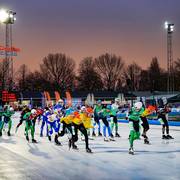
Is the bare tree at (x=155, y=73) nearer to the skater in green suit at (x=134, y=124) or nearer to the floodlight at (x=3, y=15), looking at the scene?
the floodlight at (x=3, y=15)

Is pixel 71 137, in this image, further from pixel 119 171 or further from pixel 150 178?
pixel 150 178

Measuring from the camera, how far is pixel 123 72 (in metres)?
78.7

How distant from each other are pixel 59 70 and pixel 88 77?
6.80 metres

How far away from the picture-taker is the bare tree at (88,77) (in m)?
74.3

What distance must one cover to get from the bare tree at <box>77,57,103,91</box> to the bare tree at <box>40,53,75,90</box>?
1.94 m

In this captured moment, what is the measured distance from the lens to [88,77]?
7550 centimetres

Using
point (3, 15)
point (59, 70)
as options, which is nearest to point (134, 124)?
point (3, 15)

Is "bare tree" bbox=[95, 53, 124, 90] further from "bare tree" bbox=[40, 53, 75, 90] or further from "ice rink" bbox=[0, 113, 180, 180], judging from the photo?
"ice rink" bbox=[0, 113, 180, 180]

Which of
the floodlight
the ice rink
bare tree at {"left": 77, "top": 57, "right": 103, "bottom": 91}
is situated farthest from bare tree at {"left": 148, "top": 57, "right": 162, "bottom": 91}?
the ice rink

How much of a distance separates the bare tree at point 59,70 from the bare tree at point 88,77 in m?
1.94

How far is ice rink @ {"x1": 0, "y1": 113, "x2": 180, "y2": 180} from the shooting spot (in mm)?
7078

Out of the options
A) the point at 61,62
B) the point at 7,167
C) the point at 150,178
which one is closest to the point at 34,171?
the point at 7,167

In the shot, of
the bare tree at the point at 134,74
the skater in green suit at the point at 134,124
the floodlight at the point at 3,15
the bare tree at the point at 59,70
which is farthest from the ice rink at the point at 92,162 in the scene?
the bare tree at the point at 134,74

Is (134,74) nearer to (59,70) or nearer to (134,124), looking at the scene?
(59,70)
